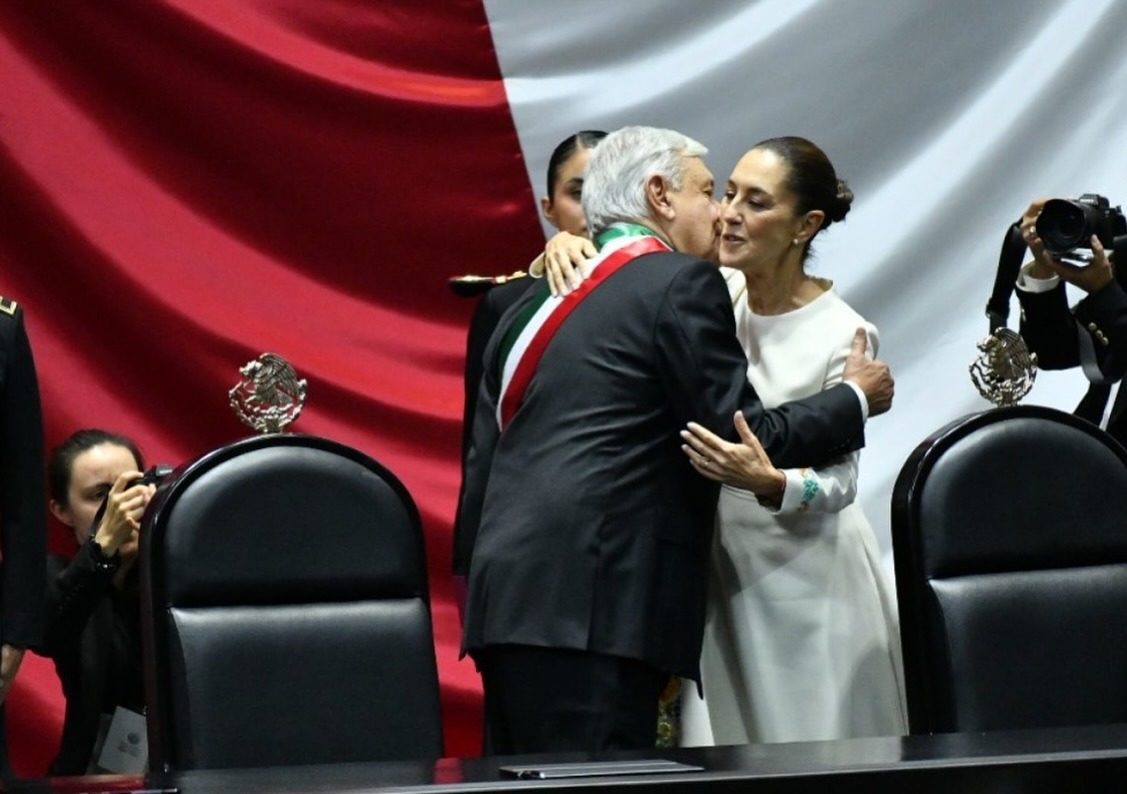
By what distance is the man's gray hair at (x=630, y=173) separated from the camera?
2.49 m

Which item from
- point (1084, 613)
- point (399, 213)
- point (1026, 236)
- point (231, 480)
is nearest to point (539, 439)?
point (231, 480)

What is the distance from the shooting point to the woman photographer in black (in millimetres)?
2512

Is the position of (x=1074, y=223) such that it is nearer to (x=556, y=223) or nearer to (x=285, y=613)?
(x=556, y=223)

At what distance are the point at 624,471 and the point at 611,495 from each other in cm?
3

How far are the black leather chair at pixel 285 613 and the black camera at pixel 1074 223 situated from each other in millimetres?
1063

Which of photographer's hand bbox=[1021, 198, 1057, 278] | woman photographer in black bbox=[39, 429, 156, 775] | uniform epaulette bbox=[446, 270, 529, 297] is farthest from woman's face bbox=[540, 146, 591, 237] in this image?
woman photographer in black bbox=[39, 429, 156, 775]

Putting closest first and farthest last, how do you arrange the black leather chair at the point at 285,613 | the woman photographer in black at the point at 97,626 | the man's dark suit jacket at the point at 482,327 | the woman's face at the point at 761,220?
the black leather chair at the point at 285,613 < the woman photographer in black at the point at 97,626 < the woman's face at the point at 761,220 < the man's dark suit jacket at the point at 482,327

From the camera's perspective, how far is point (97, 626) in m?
2.65

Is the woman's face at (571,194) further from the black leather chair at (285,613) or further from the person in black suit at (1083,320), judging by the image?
the black leather chair at (285,613)

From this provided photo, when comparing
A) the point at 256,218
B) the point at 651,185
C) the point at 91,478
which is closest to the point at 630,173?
the point at 651,185

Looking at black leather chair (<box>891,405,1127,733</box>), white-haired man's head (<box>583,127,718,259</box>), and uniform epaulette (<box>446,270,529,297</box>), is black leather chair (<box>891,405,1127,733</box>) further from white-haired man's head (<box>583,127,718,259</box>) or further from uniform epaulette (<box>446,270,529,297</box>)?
uniform epaulette (<box>446,270,529,297</box>)

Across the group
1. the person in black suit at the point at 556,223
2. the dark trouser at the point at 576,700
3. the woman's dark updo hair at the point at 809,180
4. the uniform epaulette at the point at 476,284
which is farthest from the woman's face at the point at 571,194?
the dark trouser at the point at 576,700

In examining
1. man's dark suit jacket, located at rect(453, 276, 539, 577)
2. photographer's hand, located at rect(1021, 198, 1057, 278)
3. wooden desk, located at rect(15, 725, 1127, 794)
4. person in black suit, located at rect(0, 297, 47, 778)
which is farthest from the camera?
man's dark suit jacket, located at rect(453, 276, 539, 577)

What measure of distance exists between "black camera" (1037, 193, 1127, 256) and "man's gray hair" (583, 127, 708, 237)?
554mm
